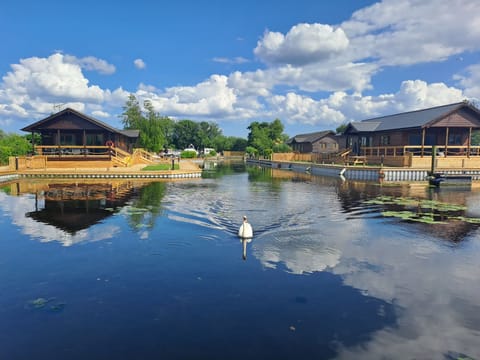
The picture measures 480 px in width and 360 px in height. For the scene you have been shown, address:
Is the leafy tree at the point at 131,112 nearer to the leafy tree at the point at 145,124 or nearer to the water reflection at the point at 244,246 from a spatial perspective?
the leafy tree at the point at 145,124

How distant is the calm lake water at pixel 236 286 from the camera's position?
18.1 feet

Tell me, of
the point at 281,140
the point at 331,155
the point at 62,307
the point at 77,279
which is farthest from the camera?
the point at 281,140

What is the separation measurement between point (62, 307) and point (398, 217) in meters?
13.8

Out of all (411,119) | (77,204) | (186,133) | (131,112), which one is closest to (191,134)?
(186,133)

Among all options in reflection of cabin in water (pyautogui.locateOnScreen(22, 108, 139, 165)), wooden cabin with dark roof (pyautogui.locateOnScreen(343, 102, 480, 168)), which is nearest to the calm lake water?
reflection of cabin in water (pyautogui.locateOnScreen(22, 108, 139, 165))

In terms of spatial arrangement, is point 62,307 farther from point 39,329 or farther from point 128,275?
point 128,275

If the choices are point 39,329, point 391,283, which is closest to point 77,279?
point 39,329

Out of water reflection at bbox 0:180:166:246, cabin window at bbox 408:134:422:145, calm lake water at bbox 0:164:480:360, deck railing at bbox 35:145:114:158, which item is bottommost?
calm lake water at bbox 0:164:480:360

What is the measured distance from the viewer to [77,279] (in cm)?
792

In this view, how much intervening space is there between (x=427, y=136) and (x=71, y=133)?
39.7 metres

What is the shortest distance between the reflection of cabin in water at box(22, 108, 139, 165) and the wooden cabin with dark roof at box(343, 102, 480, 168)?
31.2 m

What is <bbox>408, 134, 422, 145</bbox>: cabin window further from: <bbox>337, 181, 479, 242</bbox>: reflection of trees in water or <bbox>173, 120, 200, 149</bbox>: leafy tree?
<bbox>173, 120, 200, 149</bbox>: leafy tree

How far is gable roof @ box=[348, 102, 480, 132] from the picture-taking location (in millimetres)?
34438

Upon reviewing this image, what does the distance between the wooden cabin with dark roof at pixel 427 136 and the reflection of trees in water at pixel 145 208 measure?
25418 mm
